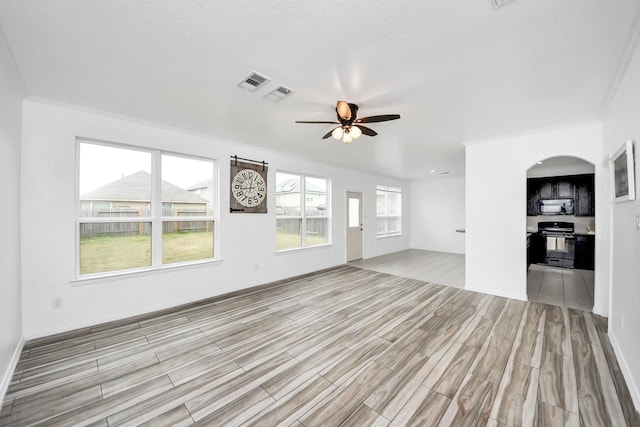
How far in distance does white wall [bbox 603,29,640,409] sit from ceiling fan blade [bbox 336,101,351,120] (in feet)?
6.88

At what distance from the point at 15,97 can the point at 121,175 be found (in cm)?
116

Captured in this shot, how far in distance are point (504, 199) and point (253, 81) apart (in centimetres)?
401

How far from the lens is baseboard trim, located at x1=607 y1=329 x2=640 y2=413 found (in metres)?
1.73

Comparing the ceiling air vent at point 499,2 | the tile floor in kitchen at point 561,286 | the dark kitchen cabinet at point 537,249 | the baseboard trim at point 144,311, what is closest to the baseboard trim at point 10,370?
the baseboard trim at point 144,311

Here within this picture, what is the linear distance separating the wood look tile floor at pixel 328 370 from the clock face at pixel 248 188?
6.06 ft

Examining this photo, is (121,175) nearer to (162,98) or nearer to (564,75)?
(162,98)

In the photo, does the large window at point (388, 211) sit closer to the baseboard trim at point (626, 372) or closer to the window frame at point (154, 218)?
the window frame at point (154, 218)

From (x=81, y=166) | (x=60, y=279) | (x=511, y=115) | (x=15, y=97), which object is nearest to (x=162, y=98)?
(x=15, y=97)

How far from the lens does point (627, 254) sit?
205cm

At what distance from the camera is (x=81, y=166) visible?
3025mm

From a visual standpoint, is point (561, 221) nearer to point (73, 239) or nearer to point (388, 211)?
point (388, 211)

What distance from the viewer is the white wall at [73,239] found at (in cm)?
266

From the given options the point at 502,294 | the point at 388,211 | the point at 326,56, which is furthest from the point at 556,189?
the point at 326,56

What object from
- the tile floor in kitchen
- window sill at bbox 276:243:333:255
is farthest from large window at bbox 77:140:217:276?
the tile floor in kitchen
